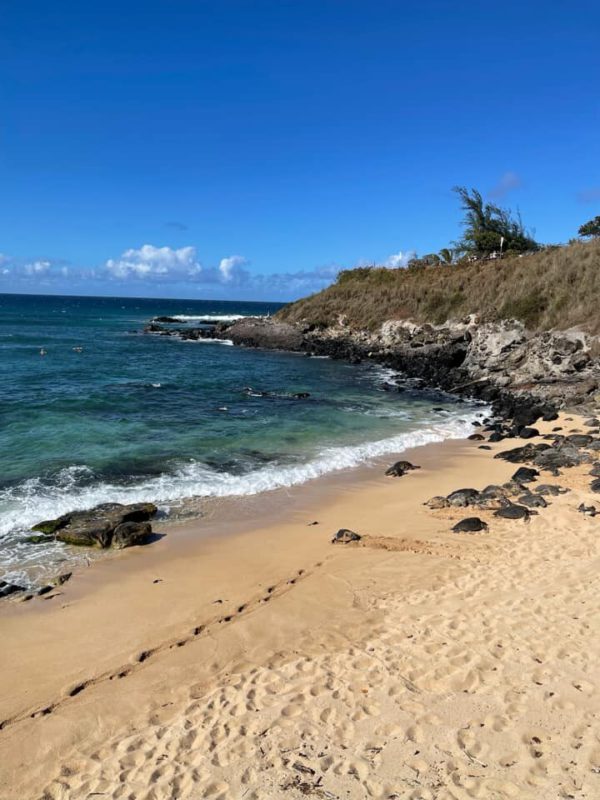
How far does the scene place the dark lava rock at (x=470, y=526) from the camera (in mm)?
10859

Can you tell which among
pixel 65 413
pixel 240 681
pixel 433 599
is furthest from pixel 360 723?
pixel 65 413

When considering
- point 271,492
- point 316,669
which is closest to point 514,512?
point 271,492

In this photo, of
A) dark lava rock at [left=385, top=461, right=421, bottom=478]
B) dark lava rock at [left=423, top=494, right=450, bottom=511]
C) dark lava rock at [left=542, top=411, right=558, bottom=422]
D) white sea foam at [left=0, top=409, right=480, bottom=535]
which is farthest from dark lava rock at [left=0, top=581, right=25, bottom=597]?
dark lava rock at [left=542, top=411, right=558, bottom=422]

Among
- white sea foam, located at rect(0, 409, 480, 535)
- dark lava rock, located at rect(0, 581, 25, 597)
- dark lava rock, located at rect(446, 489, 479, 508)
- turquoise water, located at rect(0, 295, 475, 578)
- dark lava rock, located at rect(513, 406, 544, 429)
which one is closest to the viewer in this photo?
dark lava rock, located at rect(0, 581, 25, 597)

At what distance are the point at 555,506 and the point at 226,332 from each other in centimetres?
5191

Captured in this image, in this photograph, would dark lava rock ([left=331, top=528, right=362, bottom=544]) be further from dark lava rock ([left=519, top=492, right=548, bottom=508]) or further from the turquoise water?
dark lava rock ([left=519, top=492, right=548, bottom=508])

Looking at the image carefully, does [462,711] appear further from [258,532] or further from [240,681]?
[258,532]

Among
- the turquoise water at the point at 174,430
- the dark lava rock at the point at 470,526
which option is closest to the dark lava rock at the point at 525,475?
the dark lava rock at the point at 470,526

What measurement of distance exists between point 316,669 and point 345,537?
14.4 feet

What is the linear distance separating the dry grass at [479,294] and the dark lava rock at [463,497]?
68.0 feet

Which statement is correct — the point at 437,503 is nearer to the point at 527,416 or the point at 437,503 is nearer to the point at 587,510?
the point at 587,510

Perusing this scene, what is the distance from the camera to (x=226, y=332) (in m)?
60.7

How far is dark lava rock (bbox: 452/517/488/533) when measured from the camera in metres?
10.9

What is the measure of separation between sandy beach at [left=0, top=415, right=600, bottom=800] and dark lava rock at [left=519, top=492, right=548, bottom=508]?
488 millimetres
